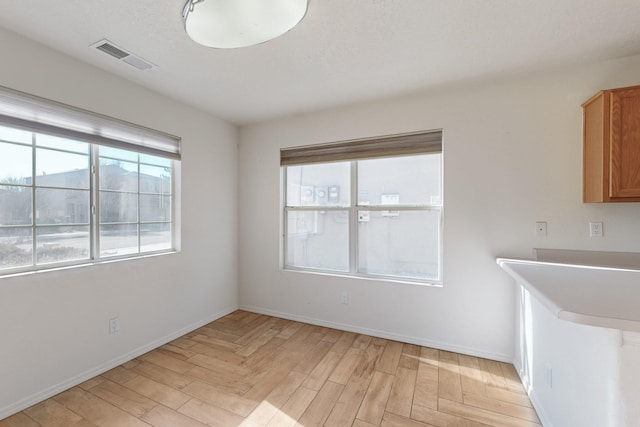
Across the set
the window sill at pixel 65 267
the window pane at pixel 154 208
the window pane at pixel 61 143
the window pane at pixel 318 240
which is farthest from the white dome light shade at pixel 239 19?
the window pane at pixel 318 240

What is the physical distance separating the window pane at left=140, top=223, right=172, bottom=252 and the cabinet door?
148 inches

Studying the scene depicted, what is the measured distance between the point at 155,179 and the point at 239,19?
1.98 m

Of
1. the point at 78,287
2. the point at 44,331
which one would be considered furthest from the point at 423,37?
the point at 44,331

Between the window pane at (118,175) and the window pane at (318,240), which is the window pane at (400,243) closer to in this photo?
the window pane at (318,240)

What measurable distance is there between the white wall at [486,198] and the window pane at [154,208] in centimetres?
171

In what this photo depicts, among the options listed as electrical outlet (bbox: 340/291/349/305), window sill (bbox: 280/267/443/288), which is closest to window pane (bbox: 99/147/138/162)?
window sill (bbox: 280/267/443/288)

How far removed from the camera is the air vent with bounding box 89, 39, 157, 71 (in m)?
1.84

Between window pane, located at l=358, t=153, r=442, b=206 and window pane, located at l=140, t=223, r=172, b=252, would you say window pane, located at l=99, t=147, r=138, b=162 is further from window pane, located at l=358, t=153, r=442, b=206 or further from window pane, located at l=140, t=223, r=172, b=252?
window pane, located at l=358, t=153, r=442, b=206

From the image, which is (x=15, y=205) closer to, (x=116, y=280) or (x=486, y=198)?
(x=116, y=280)

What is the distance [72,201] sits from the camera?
6.82ft

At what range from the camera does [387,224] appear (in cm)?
287

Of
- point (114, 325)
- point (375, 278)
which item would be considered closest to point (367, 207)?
point (375, 278)

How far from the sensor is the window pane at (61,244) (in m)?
1.92

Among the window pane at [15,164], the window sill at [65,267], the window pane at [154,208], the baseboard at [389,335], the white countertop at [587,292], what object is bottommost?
the baseboard at [389,335]
